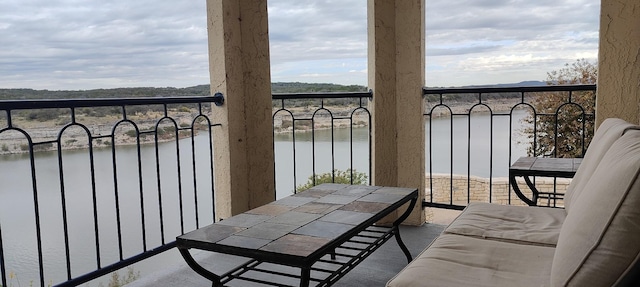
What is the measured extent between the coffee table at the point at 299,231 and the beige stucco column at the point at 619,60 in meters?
1.50

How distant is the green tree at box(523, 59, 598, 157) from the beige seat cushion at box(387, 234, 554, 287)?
2.82 meters

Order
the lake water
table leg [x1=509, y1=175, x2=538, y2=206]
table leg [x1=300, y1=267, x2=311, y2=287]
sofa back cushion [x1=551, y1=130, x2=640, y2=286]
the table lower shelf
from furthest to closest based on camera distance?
table leg [x1=509, y1=175, x2=538, y2=206], the lake water, the table lower shelf, table leg [x1=300, y1=267, x2=311, y2=287], sofa back cushion [x1=551, y1=130, x2=640, y2=286]

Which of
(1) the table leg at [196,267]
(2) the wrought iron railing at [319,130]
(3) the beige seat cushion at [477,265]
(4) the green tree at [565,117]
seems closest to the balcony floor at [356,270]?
(1) the table leg at [196,267]

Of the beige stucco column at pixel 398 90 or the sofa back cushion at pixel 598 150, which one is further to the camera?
the beige stucco column at pixel 398 90

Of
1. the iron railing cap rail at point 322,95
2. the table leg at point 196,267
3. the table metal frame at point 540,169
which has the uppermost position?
the iron railing cap rail at point 322,95

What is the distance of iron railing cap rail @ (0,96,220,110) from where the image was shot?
6.39 ft

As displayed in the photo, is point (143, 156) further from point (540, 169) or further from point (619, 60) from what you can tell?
point (619, 60)

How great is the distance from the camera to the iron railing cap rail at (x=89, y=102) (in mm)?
1947

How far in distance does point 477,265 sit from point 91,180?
1.94 meters

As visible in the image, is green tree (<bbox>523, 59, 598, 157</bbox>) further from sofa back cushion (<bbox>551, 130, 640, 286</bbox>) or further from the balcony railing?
sofa back cushion (<bbox>551, 130, 640, 286</bbox>)

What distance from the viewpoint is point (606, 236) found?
108cm

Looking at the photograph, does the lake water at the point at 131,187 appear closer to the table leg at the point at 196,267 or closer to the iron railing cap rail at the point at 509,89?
the iron railing cap rail at the point at 509,89

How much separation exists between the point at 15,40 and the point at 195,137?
1.14m

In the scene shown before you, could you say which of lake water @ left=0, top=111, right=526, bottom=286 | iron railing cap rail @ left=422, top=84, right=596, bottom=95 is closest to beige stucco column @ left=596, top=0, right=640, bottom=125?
iron railing cap rail @ left=422, top=84, right=596, bottom=95
